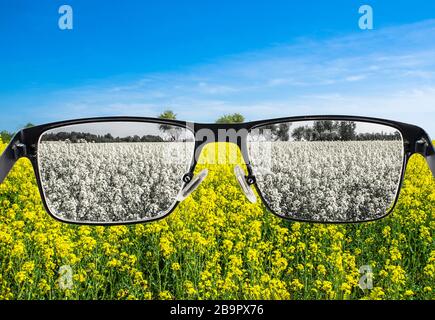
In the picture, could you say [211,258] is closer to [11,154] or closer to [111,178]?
[111,178]

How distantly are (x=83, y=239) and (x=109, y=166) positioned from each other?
0.58 meters

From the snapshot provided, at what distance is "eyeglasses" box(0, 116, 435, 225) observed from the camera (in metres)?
1.94

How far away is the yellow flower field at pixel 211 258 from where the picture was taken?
247cm

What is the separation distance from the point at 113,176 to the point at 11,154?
714mm

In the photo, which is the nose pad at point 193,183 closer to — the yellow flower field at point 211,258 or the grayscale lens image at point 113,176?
the grayscale lens image at point 113,176

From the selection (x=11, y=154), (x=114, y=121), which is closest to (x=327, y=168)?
(x=114, y=121)

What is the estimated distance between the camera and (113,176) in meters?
2.39

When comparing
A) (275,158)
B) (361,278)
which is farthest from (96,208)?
(361,278)

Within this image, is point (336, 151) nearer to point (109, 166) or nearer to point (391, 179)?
point (391, 179)

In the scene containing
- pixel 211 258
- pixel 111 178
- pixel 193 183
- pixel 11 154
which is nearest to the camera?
pixel 11 154

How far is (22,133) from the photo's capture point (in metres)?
1.80

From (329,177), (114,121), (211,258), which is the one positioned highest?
(114,121)

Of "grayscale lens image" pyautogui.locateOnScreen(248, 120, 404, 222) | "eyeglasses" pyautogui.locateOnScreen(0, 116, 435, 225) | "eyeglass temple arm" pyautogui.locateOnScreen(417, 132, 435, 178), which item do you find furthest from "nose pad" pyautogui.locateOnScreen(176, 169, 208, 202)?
"eyeglass temple arm" pyautogui.locateOnScreen(417, 132, 435, 178)

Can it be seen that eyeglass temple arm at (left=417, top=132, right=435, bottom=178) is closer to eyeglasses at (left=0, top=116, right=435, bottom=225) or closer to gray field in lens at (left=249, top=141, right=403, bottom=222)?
eyeglasses at (left=0, top=116, right=435, bottom=225)
